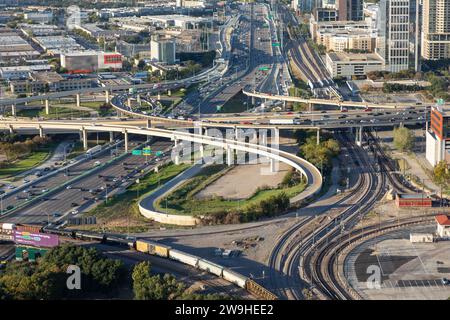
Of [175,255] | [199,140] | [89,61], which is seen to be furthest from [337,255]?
[89,61]

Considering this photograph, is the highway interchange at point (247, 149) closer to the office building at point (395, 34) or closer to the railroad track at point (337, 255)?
the railroad track at point (337, 255)

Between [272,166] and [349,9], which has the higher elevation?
[349,9]

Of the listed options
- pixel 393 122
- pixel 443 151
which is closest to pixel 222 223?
pixel 443 151

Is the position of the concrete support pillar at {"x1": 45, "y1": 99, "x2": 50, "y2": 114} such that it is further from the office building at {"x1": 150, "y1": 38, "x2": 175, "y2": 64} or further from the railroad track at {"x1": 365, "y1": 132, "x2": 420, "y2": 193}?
the railroad track at {"x1": 365, "y1": 132, "x2": 420, "y2": 193}

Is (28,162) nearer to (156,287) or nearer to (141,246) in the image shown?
(141,246)

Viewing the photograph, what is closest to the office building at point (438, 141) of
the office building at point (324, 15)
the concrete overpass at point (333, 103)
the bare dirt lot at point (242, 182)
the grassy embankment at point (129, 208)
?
the bare dirt lot at point (242, 182)
